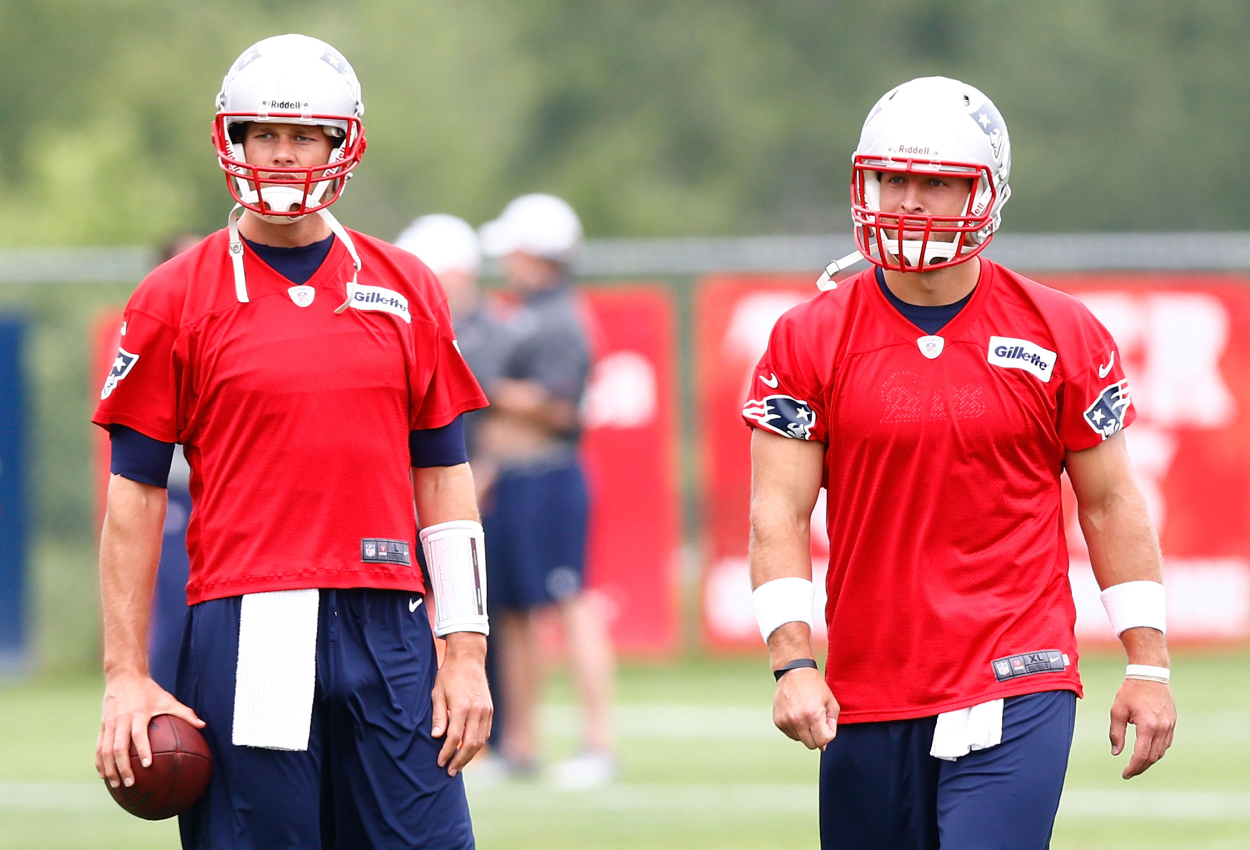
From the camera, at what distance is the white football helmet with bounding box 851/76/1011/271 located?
449cm

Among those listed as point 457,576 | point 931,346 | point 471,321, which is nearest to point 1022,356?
point 931,346

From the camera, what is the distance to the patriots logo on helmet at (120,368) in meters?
4.37

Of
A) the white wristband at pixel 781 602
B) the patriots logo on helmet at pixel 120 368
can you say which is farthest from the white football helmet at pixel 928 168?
the patriots logo on helmet at pixel 120 368

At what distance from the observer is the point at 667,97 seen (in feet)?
134

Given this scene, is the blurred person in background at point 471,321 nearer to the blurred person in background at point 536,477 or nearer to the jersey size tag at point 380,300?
the blurred person in background at point 536,477

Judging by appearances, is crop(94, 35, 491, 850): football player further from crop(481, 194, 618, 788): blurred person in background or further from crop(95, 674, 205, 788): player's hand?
crop(481, 194, 618, 788): blurred person in background

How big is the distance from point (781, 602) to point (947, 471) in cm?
46

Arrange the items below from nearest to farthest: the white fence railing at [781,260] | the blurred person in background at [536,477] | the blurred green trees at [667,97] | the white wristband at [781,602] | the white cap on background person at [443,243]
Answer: the white wristband at [781,602] < the white cap on background person at [443,243] < the blurred person in background at [536,477] < the white fence railing at [781,260] < the blurred green trees at [667,97]

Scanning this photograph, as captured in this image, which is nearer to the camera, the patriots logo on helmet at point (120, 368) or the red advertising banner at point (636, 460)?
the patriots logo on helmet at point (120, 368)

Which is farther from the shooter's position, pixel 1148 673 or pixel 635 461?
pixel 635 461

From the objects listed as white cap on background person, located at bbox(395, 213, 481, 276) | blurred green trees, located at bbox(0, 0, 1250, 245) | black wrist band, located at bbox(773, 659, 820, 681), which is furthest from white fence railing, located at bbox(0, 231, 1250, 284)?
blurred green trees, located at bbox(0, 0, 1250, 245)

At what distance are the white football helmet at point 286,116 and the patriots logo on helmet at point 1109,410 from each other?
1.65 metres

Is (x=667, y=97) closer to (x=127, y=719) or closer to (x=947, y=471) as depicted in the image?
(x=947, y=471)

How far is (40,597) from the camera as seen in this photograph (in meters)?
13.9
